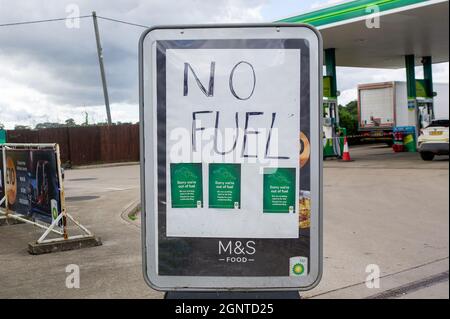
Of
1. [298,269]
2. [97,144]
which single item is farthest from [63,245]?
[97,144]

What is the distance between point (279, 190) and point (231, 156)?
0.34 m

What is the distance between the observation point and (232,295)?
2.98 metres

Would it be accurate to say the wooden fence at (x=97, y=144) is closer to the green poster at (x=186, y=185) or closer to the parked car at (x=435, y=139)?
the parked car at (x=435, y=139)

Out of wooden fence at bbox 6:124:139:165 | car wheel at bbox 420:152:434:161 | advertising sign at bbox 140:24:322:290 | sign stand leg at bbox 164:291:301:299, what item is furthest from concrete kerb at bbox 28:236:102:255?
wooden fence at bbox 6:124:139:165

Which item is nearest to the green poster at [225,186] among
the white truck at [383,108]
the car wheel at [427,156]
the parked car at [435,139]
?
the parked car at [435,139]

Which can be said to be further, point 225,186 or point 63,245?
point 63,245

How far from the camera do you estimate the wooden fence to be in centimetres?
2305

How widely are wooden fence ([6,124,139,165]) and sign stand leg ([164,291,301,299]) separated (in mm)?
19526

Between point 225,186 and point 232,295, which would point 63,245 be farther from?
point 225,186

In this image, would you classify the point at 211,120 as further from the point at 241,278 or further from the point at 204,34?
the point at 241,278

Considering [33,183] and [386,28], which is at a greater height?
[386,28]
